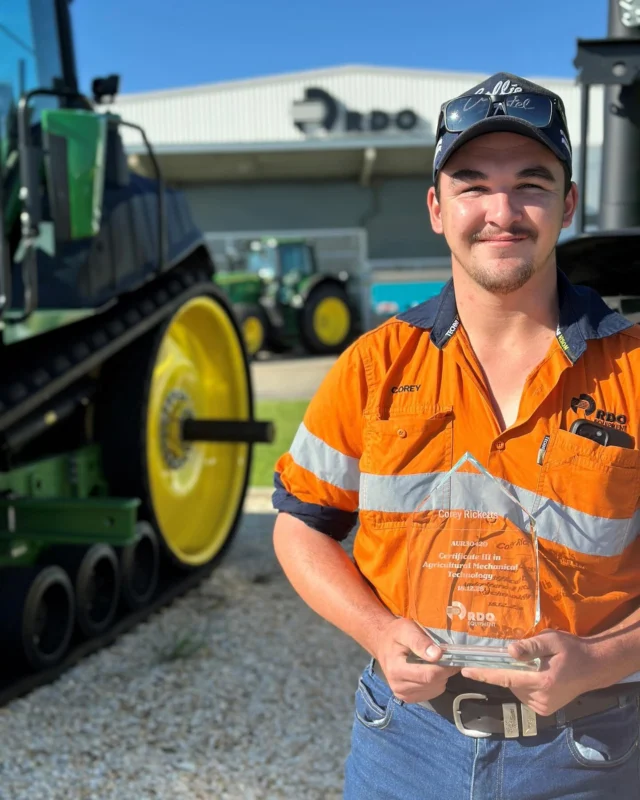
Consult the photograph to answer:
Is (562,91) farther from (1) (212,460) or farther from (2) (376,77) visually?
(1) (212,460)

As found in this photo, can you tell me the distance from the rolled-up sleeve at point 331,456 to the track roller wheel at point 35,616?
2.05 meters

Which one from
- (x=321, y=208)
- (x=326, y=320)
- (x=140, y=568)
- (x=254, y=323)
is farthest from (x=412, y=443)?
(x=321, y=208)

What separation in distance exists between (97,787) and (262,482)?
481 centimetres

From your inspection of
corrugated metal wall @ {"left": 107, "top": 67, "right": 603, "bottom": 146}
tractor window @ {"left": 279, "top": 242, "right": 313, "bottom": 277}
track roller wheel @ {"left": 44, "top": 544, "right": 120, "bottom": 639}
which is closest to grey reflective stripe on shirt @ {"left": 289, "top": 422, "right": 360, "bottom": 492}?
track roller wheel @ {"left": 44, "top": 544, "right": 120, "bottom": 639}

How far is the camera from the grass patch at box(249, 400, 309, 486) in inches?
307

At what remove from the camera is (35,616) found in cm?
338

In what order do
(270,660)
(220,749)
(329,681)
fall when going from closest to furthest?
(220,749) < (329,681) < (270,660)

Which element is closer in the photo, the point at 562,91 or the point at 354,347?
the point at 354,347

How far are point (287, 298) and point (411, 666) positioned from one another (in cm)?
1731

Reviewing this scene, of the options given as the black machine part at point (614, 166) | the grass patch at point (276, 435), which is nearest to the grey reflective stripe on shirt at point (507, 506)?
the black machine part at point (614, 166)

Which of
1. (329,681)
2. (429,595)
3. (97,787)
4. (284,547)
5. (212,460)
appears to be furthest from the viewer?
(212,460)

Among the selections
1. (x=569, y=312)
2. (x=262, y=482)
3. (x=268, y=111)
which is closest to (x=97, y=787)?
(x=569, y=312)

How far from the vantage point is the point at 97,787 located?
281 cm

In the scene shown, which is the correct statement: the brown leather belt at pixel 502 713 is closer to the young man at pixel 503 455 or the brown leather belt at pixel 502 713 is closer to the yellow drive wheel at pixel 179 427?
the young man at pixel 503 455
